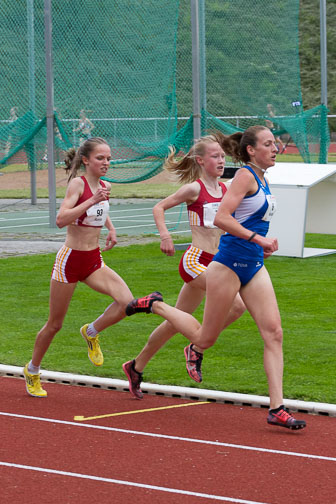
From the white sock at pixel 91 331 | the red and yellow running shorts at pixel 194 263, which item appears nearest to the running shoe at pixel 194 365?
the red and yellow running shorts at pixel 194 263

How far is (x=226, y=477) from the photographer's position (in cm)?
566

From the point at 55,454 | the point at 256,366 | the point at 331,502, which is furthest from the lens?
the point at 256,366

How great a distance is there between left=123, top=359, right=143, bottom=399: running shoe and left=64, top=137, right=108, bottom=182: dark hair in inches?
59.8

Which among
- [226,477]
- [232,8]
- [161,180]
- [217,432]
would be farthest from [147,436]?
[161,180]

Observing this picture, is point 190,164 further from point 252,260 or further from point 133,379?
point 133,379

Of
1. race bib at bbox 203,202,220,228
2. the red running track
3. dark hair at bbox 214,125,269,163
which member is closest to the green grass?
the red running track

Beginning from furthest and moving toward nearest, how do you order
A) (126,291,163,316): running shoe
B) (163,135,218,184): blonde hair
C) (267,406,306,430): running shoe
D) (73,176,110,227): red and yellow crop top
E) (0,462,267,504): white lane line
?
(163,135,218,184): blonde hair
(73,176,110,227): red and yellow crop top
(126,291,163,316): running shoe
(267,406,306,430): running shoe
(0,462,267,504): white lane line

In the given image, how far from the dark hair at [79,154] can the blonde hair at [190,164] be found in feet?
2.12

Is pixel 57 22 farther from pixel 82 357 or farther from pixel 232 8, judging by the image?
pixel 82 357

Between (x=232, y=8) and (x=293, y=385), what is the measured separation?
17420 mm

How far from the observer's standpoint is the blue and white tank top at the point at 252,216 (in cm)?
665

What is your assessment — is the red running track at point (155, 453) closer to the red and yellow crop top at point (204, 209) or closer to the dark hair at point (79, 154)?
the red and yellow crop top at point (204, 209)

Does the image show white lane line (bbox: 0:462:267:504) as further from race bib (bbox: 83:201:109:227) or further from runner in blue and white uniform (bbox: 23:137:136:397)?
race bib (bbox: 83:201:109:227)

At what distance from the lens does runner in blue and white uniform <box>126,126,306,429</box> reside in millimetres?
6555
